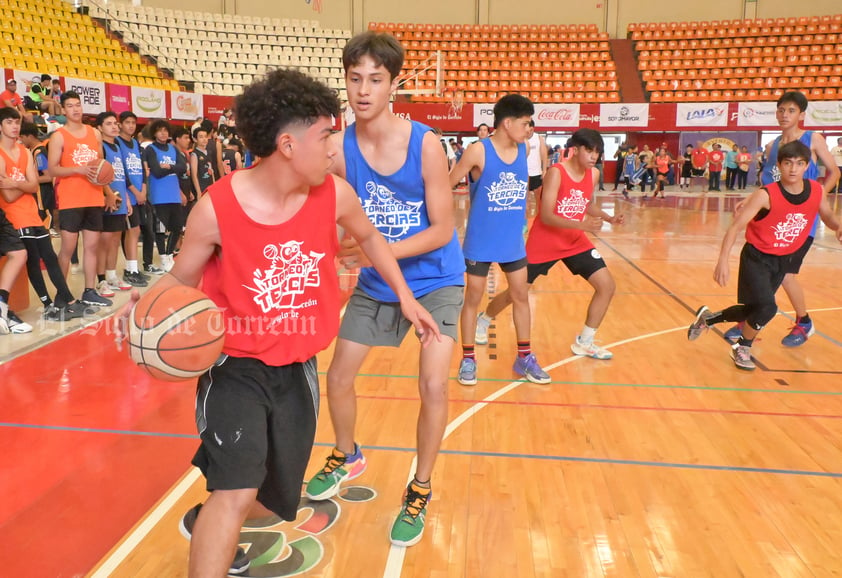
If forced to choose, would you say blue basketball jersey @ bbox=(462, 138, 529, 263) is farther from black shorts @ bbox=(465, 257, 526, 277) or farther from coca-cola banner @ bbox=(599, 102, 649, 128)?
coca-cola banner @ bbox=(599, 102, 649, 128)

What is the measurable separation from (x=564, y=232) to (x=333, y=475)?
2658 mm

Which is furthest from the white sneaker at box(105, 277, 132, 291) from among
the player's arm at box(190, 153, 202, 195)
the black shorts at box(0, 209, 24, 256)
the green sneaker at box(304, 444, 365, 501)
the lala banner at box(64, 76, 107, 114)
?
the lala banner at box(64, 76, 107, 114)

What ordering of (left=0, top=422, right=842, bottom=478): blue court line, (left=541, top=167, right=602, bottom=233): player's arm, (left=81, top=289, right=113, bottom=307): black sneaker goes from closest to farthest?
(left=0, top=422, right=842, bottom=478): blue court line, (left=541, top=167, right=602, bottom=233): player's arm, (left=81, top=289, right=113, bottom=307): black sneaker

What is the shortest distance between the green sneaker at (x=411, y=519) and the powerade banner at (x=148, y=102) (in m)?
17.7

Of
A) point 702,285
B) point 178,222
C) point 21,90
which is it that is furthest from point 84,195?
point 21,90

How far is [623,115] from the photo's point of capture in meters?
23.1

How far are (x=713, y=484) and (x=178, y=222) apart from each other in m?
6.78

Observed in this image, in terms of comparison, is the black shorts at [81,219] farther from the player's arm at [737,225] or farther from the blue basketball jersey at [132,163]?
the player's arm at [737,225]

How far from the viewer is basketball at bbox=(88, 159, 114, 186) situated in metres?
6.14

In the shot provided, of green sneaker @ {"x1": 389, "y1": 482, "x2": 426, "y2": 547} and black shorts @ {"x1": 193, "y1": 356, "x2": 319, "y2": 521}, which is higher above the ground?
black shorts @ {"x1": 193, "y1": 356, "x2": 319, "y2": 521}

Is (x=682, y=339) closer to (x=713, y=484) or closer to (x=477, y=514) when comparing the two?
(x=713, y=484)

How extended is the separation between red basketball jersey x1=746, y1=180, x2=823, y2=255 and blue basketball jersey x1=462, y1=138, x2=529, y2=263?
5.52ft

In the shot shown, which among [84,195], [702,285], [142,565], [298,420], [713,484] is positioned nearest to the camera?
[298,420]

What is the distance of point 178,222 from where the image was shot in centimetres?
836
